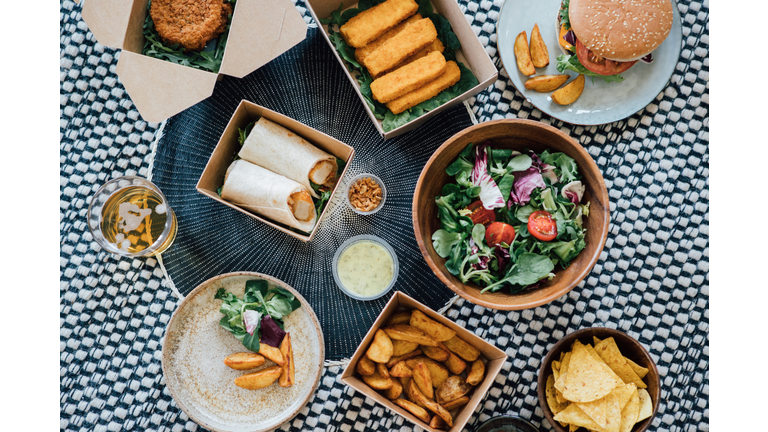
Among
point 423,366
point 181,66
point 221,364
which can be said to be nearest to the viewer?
point 181,66

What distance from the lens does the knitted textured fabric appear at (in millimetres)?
1978

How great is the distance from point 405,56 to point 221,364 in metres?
1.33

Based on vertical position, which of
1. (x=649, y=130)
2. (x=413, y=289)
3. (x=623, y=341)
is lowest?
(x=623, y=341)

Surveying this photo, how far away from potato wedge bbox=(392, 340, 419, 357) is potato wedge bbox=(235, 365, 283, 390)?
16.4 inches

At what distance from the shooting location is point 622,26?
1.81 meters

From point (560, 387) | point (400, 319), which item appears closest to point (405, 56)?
point (400, 319)

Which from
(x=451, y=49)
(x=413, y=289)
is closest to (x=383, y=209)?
(x=413, y=289)

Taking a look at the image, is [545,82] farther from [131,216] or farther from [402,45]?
[131,216]

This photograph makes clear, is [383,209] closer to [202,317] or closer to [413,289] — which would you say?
[413,289]

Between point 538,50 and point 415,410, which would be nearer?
point 415,410

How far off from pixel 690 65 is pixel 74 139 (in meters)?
2.45

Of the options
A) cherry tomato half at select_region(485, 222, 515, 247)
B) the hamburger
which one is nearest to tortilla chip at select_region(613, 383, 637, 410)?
cherry tomato half at select_region(485, 222, 515, 247)

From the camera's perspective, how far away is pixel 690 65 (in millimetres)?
2031

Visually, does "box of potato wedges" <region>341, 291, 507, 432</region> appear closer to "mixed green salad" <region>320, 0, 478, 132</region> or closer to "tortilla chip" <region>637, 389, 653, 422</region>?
"tortilla chip" <region>637, 389, 653, 422</region>
